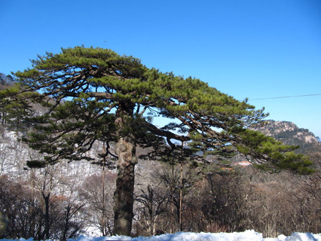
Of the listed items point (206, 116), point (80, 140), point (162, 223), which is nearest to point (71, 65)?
point (80, 140)

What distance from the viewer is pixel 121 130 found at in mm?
6125

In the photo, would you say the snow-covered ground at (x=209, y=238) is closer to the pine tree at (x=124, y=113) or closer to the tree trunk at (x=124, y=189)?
the pine tree at (x=124, y=113)

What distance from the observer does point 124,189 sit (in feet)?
22.2

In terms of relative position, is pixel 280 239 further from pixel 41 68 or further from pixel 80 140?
pixel 41 68

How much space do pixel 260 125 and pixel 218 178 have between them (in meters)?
13.6

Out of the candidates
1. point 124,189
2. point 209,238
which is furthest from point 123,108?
point 209,238

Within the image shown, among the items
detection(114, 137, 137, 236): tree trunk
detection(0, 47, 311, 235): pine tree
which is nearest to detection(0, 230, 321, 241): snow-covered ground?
detection(0, 47, 311, 235): pine tree

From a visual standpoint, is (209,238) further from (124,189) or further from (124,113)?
(124,113)

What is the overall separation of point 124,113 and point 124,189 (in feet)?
6.96

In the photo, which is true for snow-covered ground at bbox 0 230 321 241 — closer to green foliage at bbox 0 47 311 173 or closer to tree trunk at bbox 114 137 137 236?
green foliage at bbox 0 47 311 173

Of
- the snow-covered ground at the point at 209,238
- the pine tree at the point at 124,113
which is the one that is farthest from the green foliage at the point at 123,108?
the snow-covered ground at the point at 209,238

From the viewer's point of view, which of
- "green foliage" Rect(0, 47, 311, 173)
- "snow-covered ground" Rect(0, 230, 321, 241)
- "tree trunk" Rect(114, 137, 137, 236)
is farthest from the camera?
"tree trunk" Rect(114, 137, 137, 236)

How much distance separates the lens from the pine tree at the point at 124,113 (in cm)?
523

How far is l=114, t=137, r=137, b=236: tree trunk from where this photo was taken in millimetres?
6492
